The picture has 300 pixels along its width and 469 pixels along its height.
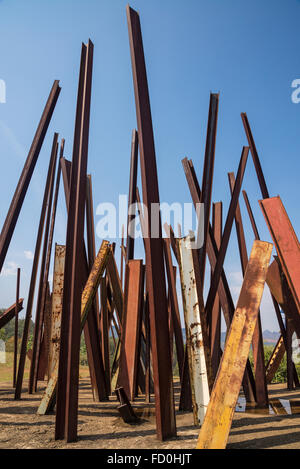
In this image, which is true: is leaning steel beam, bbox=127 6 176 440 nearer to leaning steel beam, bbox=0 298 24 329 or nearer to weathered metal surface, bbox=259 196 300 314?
weathered metal surface, bbox=259 196 300 314

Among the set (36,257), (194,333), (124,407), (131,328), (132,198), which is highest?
(132,198)

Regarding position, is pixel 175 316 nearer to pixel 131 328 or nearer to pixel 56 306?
pixel 131 328

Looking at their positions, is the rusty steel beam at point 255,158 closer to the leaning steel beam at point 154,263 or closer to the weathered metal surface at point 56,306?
the leaning steel beam at point 154,263

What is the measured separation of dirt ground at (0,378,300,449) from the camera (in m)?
2.64

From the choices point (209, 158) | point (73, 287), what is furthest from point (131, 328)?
point (209, 158)

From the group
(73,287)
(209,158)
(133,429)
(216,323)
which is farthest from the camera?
(216,323)

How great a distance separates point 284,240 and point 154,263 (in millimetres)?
1335

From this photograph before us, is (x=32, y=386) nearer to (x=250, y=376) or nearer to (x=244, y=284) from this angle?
(x=250, y=376)

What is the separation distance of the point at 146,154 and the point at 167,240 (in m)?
2.50

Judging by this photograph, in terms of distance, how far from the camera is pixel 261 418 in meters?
3.54

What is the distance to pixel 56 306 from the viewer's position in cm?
421

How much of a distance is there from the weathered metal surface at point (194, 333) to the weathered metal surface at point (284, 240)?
86 cm

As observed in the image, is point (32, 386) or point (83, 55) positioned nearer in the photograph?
point (83, 55)
